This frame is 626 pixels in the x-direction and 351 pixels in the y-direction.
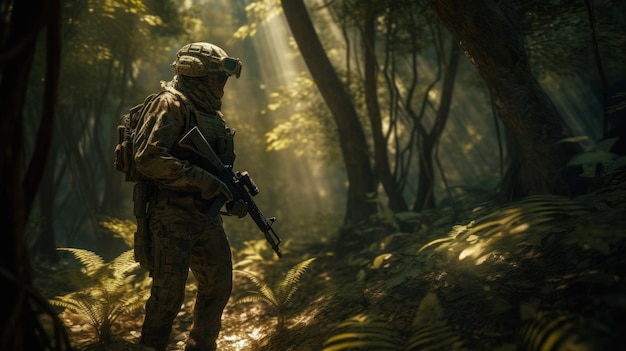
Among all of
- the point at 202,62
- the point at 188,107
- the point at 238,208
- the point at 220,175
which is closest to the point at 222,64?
the point at 202,62

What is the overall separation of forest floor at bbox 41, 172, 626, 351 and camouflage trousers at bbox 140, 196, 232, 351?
290mm

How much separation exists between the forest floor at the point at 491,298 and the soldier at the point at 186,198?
44 cm

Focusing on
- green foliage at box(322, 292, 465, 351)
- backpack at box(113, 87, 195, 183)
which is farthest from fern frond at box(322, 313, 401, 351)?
backpack at box(113, 87, 195, 183)

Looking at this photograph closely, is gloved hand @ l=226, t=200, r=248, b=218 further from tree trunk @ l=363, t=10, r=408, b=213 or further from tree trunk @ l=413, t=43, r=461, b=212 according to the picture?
tree trunk @ l=413, t=43, r=461, b=212

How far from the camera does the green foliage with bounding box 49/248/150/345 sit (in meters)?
2.86

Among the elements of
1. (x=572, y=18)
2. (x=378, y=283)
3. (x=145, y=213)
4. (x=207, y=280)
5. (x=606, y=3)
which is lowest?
(x=378, y=283)

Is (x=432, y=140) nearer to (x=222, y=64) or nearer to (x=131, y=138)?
(x=222, y=64)

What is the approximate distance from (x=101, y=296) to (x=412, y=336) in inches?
110

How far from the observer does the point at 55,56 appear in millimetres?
1407

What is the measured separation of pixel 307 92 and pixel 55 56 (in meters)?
5.69

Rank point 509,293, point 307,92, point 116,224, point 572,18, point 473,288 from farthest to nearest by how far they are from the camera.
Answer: point 307,92 → point 116,224 → point 572,18 → point 473,288 → point 509,293

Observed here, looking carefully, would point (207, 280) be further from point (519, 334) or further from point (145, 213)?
point (519, 334)

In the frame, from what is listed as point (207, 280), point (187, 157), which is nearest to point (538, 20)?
point (187, 157)

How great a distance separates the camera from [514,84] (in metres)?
3.16
